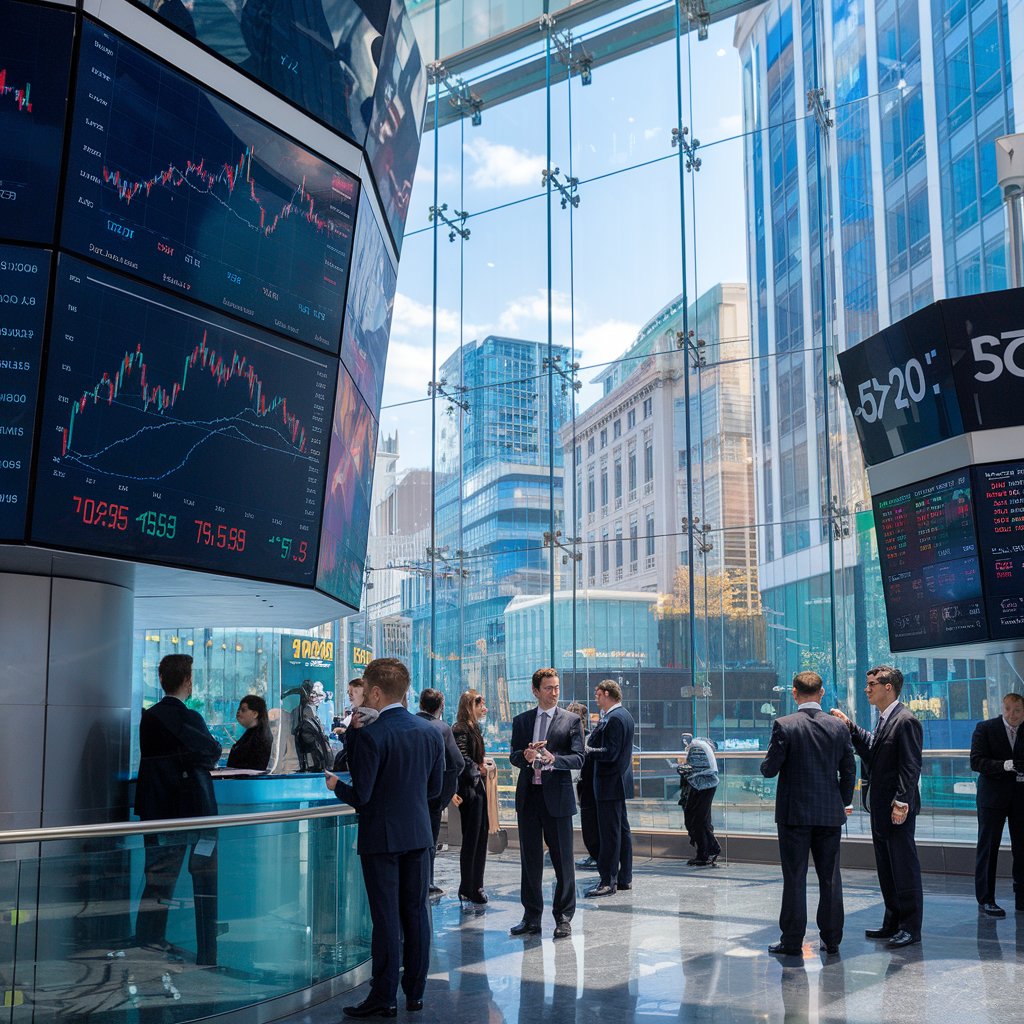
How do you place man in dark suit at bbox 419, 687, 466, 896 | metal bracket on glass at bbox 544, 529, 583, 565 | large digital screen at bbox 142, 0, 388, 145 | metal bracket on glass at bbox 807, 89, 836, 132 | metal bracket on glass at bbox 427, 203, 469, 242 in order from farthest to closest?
1. metal bracket on glass at bbox 427, 203, 469, 242
2. metal bracket on glass at bbox 544, 529, 583, 565
3. metal bracket on glass at bbox 807, 89, 836, 132
4. man in dark suit at bbox 419, 687, 466, 896
5. large digital screen at bbox 142, 0, 388, 145

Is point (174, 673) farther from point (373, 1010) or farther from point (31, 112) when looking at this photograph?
point (31, 112)

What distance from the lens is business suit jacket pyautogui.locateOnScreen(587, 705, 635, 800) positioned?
7.51m

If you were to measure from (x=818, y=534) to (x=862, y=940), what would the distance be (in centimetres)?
531

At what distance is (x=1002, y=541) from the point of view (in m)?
6.85

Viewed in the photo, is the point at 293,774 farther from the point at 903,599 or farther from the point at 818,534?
the point at 818,534

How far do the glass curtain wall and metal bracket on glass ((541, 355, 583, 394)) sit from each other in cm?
3

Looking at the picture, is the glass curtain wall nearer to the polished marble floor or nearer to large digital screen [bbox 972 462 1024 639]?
large digital screen [bbox 972 462 1024 639]

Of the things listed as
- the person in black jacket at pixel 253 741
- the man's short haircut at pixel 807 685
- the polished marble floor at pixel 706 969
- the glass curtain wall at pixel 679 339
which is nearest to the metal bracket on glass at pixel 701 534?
the glass curtain wall at pixel 679 339

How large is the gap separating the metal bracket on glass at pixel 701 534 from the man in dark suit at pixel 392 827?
721cm

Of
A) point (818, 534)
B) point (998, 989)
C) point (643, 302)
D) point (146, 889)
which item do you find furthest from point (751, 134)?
point (146, 889)

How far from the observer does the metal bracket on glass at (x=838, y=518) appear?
10.5 m

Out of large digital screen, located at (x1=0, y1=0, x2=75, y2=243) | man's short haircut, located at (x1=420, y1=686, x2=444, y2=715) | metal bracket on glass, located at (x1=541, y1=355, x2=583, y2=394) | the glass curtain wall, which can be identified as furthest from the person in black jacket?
metal bracket on glass, located at (x1=541, y1=355, x2=583, y2=394)

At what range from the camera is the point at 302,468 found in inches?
207

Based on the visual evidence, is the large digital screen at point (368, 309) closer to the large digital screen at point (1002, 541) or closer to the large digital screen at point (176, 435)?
the large digital screen at point (176, 435)
